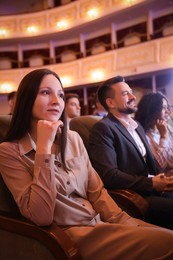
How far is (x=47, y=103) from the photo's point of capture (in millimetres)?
1193

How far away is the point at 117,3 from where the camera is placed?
882cm

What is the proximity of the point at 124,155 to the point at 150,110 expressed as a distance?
29.5 inches

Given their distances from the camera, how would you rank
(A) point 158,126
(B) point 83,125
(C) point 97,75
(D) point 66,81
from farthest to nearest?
(D) point 66,81, (C) point 97,75, (A) point 158,126, (B) point 83,125

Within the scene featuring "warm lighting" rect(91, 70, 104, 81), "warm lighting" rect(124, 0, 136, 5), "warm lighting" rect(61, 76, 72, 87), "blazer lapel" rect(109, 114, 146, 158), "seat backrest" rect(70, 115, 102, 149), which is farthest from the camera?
"warm lighting" rect(61, 76, 72, 87)

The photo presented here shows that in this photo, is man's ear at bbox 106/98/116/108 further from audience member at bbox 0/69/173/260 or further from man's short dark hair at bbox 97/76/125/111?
audience member at bbox 0/69/173/260

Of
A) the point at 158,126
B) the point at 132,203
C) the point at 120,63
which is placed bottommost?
the point at 132,203

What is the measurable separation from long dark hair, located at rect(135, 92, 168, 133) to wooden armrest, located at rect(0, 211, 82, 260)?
1495 mm

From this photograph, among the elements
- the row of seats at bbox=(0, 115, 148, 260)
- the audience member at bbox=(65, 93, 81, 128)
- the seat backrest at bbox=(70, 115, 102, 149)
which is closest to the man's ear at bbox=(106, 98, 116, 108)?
the seat backrest at bbox=(70, 115, 102, 149)

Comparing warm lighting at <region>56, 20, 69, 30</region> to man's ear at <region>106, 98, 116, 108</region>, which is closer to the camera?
man's ear at <region>106, 98, 116, 108</region>

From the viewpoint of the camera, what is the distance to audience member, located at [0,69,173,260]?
1014 millimetres

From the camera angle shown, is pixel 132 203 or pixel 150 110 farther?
pixel 150 110

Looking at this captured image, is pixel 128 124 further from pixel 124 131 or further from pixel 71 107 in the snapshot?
pixel 71 107

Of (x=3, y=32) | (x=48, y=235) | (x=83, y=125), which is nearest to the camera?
(x=48, y=235)

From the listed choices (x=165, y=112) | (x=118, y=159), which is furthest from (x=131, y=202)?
(x=165, y=112)
